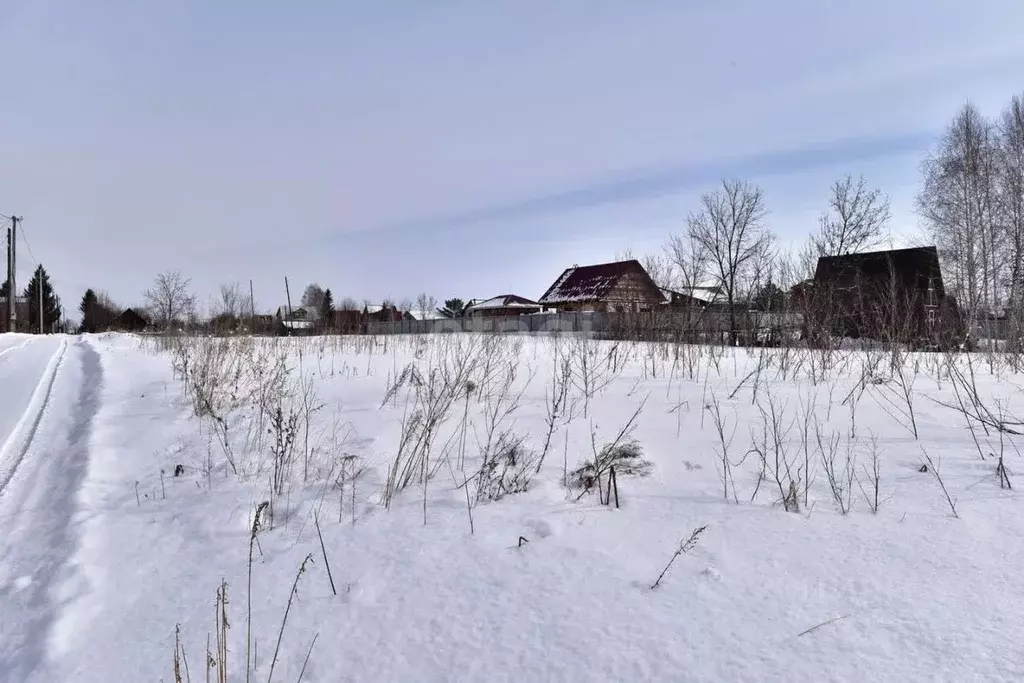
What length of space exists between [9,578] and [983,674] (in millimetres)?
3321

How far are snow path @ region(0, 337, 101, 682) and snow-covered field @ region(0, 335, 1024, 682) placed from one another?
0.6 inches

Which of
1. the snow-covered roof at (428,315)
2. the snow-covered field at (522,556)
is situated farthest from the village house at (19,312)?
the snow-covered field at (522,556)

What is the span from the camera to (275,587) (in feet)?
6.95

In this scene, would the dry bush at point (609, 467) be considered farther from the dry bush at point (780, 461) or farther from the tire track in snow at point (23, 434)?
the tire track in snow at point (23, 434)

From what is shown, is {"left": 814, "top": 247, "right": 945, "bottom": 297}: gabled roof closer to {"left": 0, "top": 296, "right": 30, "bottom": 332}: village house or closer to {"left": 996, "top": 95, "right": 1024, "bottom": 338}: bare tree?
{"left": 996, "top": 95, "right": 1024, "bottom": 338}: bare tree

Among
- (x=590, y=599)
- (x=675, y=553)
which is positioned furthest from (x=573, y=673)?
(x=675, y=553)

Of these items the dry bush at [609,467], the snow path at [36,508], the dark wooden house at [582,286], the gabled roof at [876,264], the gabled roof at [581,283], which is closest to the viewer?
→ the snow path at [36,508]

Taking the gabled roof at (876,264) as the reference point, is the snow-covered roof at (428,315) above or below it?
below

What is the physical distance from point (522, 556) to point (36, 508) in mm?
2757

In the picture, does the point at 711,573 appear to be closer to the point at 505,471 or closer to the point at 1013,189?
the point at 505,471

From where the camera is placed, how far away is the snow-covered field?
1.60 metres

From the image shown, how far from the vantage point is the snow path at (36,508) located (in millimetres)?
1914

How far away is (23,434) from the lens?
4.67 meters

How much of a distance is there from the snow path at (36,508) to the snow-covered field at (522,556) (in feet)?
0.05
